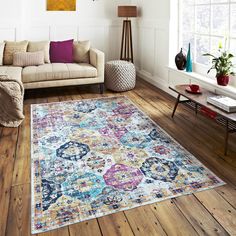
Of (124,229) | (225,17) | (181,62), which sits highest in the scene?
(225,17)

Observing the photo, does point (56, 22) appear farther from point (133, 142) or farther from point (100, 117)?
point (133, 142)

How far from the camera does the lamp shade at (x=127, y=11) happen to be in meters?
5.27

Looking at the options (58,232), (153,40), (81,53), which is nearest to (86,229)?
(58,232)

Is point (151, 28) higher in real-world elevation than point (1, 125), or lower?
higher

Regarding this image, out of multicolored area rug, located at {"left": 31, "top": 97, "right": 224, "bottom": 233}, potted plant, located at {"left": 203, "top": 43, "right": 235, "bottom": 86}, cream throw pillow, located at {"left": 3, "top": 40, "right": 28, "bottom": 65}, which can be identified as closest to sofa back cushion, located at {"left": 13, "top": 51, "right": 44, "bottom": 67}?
cream throw pillow, located at {"left": 3, "top": 40, "right": 28, "bottom": 65}

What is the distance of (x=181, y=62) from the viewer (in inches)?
161

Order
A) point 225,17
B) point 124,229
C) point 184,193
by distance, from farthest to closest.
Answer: point 225,17 < point 184,193 < point 124,229

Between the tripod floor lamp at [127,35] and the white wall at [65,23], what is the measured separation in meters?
0.24

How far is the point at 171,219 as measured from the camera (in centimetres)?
186

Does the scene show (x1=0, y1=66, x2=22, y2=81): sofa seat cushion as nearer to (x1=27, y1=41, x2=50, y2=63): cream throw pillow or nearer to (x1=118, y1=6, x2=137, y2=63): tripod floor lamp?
(x1=27, y1=41, x2=50, y2=63): cream throw pillow

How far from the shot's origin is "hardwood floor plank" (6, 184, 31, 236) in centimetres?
177

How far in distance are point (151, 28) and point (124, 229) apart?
13.4 feet

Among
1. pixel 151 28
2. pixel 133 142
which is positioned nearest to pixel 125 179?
pixel 133 142

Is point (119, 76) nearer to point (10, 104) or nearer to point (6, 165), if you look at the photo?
point (10, 104)
